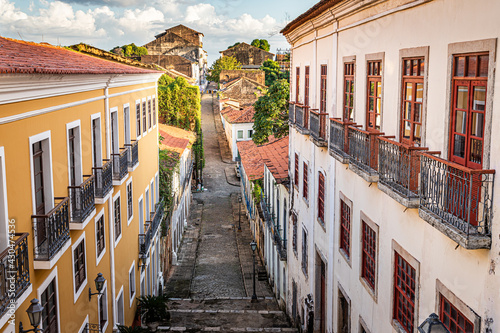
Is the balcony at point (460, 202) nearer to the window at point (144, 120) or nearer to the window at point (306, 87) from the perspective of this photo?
the window at point (306, 87)

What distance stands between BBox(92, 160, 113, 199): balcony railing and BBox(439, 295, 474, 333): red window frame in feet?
26.3

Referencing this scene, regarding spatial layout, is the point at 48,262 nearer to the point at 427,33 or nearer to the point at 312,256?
the point at 427,33

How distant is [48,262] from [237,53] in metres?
107

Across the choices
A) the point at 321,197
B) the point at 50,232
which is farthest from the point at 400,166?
the point at 321,197

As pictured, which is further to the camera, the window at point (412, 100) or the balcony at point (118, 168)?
the balcony at point (118, 168)

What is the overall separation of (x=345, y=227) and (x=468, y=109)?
6707 mm

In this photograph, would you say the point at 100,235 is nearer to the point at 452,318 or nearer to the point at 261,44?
the point at 452,318

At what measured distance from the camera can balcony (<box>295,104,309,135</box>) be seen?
16.8 metres

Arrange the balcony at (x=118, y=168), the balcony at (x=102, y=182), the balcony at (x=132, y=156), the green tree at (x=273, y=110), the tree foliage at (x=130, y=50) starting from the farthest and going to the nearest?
the tree foliage at (x=130, y=50), the green tree at (x=273, y=110), the balcony at (x=132, y=156), the balcony at (x=118, y=168), the balcony at (x=102, y=182)

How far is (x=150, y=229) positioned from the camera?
2112 centimetres

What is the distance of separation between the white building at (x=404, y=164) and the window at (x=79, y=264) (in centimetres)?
593

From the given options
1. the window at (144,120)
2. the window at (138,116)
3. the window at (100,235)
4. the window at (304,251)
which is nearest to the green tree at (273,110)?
the window at (144,120)

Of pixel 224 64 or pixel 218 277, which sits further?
pixel 224 64

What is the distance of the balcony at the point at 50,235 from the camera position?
8.85 metres
